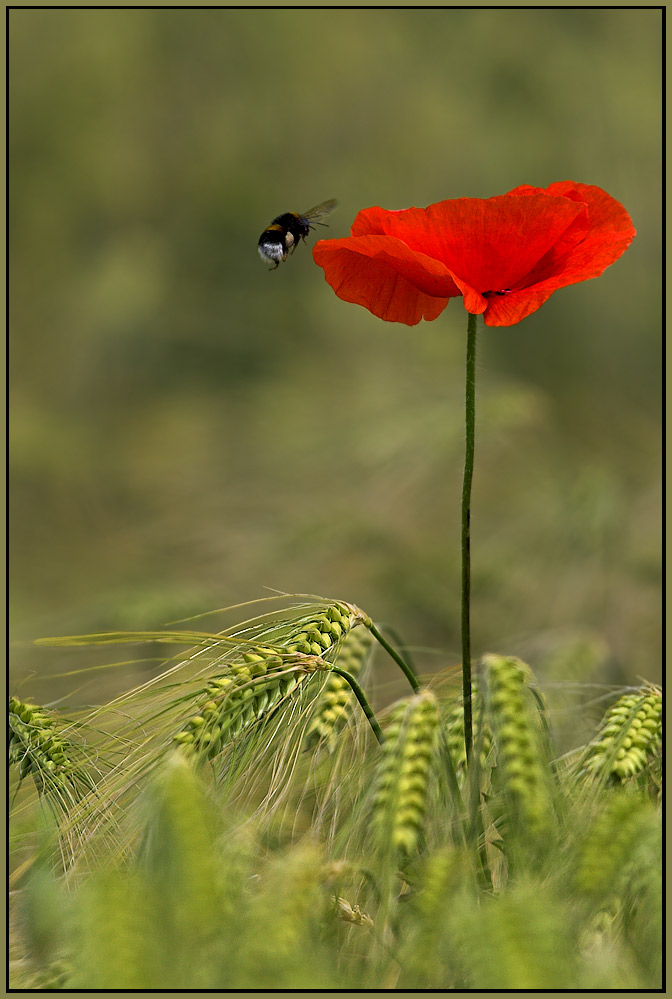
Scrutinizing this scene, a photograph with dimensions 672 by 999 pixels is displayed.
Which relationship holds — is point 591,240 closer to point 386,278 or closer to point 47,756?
point 386,278

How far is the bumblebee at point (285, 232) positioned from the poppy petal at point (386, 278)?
14cm

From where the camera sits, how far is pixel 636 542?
0.79 meters

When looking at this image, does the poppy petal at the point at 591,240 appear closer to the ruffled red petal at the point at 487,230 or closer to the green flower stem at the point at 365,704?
the ruffled red petal at the point at 487,230

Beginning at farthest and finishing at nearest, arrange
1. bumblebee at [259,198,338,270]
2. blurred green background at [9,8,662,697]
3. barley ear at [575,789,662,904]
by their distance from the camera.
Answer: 1. blurred green background at [9,8,662,697]
2. bumblebee at [259,198,338,270]
3. barley ear at [575,789,662,904]

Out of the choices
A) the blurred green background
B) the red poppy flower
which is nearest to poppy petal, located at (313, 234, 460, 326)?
the red poppy flower

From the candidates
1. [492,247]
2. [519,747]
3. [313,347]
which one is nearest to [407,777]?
[519,747]

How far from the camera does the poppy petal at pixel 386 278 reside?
286 mm

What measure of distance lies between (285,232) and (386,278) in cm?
17

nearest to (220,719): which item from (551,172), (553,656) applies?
(553,656)

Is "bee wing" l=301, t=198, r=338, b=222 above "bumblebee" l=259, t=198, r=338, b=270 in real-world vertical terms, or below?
above

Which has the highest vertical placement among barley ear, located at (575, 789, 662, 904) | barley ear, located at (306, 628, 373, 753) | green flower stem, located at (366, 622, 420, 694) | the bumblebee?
the bumblebee

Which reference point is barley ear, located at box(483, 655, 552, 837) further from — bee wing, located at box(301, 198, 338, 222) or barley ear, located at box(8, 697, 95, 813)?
bee wing, located at box(301, 198, 338, 222)

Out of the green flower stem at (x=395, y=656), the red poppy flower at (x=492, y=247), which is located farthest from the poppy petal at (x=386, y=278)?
the green flower stem at (x=395, y=656)

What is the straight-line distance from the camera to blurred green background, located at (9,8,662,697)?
2.70 ft
